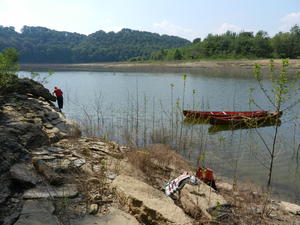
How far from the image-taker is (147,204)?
4348mm

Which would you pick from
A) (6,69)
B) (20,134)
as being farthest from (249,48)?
(20,134)

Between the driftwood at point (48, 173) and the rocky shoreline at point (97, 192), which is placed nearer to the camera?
the rocky shoreline at point (97, 192)

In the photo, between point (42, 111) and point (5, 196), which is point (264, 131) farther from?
point (5, 196)

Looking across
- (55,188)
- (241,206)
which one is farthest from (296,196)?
(55,188)

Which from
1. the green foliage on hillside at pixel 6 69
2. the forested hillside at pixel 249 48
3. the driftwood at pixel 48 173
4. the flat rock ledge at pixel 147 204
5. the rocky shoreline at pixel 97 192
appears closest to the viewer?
the rocky shoreline at pixel 97 192

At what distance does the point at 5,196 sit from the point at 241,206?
4.41 metres

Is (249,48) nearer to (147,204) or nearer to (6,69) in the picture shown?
(6,69)

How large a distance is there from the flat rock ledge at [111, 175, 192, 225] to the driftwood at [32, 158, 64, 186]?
104cm

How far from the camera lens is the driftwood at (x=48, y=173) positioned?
15.3 feet

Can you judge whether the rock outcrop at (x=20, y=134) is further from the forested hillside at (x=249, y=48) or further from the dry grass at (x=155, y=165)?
the forested hillside at (x=249, y=48)

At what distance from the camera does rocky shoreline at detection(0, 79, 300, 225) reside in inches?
158

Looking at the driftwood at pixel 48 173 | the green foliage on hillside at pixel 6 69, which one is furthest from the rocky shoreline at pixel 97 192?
the green foliage on hillside at pixel 6 69

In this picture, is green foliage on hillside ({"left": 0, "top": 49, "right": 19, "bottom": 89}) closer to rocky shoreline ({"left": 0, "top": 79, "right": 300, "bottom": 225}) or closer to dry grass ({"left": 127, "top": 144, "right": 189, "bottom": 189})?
rocky shoreline ({"left": 0, "top": 79, "right": 300, "bottom": 225})

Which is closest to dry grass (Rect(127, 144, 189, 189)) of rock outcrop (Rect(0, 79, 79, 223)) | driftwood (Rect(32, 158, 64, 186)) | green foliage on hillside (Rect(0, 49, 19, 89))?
driftwood (Rect(32, 158, 64, 186))
